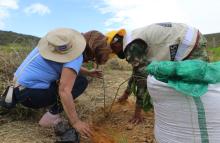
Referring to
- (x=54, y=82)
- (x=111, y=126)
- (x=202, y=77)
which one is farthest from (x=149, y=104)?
(x=202, y=77)

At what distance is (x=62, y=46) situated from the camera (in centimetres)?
350

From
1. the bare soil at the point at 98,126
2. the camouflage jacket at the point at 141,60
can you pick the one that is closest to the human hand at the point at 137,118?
the bare soil at the point at 98,126

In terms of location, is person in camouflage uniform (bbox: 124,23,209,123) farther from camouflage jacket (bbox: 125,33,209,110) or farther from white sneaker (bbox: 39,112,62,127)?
white sneaker (bbox: 39,112,62,127)

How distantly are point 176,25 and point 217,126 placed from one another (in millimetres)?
1313

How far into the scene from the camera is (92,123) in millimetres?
4199

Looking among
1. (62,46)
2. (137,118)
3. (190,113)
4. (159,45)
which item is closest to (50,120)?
(62,46)

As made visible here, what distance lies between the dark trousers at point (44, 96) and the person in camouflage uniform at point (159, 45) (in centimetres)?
50

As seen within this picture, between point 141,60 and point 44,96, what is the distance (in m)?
0.88

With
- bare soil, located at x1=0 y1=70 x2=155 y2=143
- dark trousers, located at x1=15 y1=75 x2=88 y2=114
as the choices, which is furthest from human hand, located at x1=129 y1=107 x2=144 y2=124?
dark trousers, located at x1=15 y1=75 x2=88 y2=114

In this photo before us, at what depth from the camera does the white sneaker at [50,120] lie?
3.83 meters

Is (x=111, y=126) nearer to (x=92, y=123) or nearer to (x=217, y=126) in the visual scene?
(x=92, y=123)

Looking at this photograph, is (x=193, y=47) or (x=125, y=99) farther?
(x=125, y=99)

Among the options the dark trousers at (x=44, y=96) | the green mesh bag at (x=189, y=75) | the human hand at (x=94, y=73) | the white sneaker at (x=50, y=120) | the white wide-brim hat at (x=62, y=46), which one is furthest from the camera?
the human hand at (x=94, y=73)

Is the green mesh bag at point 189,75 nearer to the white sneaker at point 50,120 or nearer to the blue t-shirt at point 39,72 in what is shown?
the blue t-shirt at point 39,72
